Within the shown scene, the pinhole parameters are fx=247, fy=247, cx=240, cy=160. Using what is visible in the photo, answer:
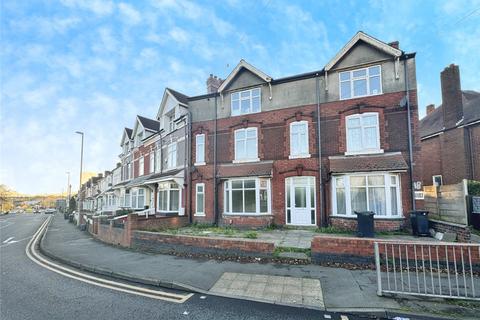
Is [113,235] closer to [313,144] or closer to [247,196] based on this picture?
[247,196]

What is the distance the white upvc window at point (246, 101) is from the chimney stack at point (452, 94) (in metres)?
14.1

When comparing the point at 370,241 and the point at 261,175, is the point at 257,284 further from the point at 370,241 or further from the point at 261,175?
the point at 261,175

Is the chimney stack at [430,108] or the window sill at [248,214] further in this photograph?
the chimney stack at [430,108]

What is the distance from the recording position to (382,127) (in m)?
12.9

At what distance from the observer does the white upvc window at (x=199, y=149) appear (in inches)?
681

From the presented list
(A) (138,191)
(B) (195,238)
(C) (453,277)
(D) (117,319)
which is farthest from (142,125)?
(C) (453,277)

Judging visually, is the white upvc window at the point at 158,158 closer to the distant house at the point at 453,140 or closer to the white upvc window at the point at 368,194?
the white upvc window at the point at 368,194

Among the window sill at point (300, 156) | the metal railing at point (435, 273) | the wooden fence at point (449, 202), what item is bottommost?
the metal railing at point (435, 273)

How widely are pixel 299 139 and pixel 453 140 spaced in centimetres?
1243

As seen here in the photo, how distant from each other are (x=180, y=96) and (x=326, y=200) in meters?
13.5

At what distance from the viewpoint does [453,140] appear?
58.9 feet

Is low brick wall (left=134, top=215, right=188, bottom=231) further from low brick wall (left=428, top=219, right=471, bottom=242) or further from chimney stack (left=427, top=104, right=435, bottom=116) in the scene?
chimney stack (left=427, top=104, right=435, bottom=116)

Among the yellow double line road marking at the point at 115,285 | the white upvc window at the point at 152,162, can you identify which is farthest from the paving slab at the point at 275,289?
the white upvc window at the point at 152,162

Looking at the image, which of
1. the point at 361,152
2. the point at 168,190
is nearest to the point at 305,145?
the point at 361,152
